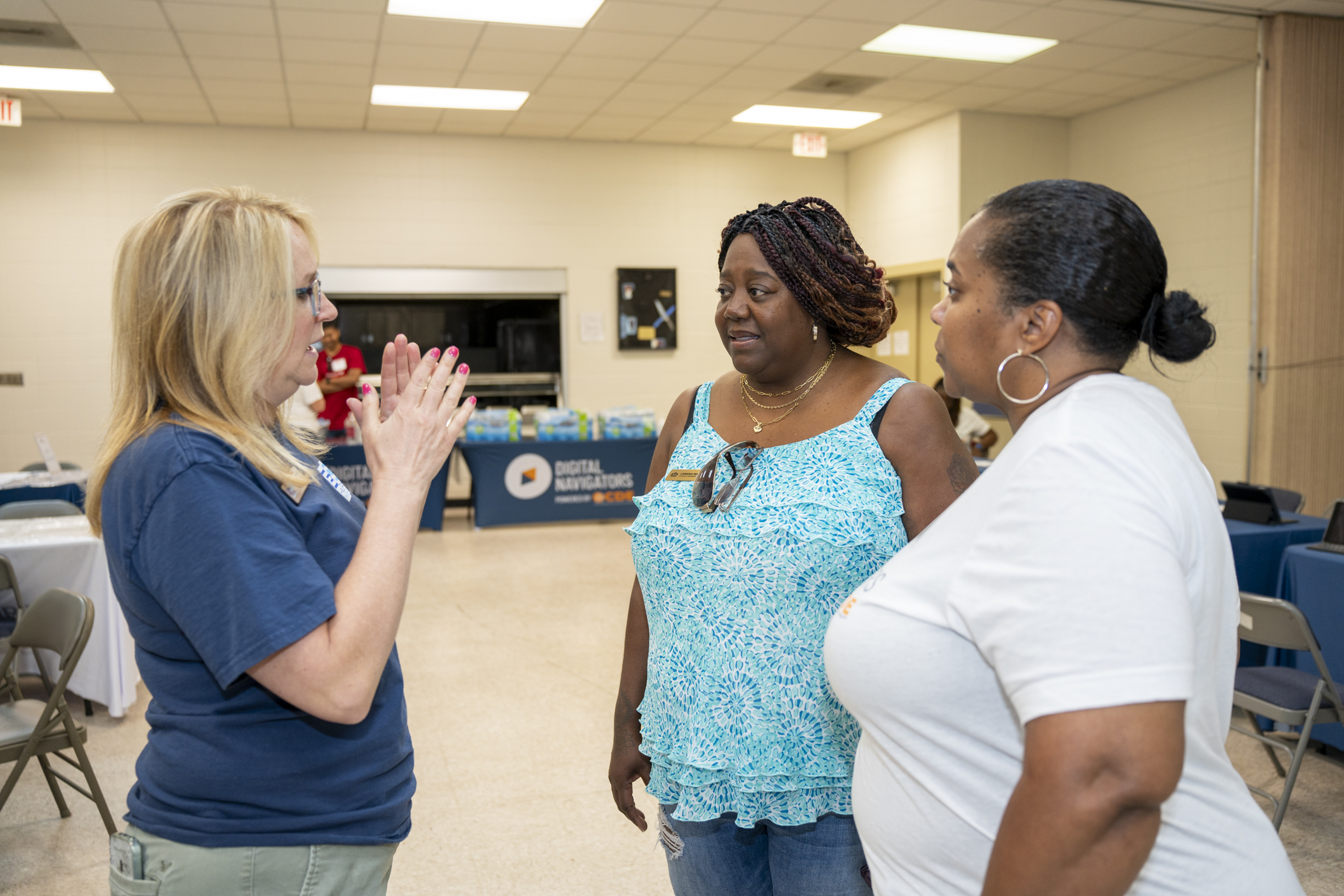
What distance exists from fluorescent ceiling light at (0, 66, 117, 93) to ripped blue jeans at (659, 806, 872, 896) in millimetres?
8040

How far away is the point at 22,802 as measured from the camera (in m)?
3.46

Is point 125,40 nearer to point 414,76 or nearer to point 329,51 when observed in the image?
point 329,51

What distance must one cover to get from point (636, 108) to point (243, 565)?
8414 millimetres

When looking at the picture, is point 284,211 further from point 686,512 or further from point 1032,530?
point 1032,530

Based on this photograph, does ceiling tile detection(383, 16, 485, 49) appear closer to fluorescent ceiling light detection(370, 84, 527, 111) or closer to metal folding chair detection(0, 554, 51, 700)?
fluorescent ceiling light detection(370, 84, 527, 111)

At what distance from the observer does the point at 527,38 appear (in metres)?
6.84

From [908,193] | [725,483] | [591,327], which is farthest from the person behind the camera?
[591,327]

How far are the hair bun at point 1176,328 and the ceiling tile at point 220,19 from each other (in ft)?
21.3

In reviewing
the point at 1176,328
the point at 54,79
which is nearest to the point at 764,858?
the point at 1176,328

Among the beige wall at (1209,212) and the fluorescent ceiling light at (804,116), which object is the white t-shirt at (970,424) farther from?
the fluorescent ceiling light at (804,116)

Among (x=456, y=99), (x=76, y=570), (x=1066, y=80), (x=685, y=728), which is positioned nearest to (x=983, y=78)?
(x=1066, y=80)

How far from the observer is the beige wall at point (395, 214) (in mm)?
9000

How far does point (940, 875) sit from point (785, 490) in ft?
1.97

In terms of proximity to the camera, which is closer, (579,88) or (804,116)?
(579,88)
